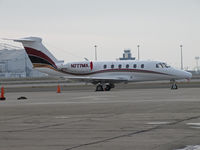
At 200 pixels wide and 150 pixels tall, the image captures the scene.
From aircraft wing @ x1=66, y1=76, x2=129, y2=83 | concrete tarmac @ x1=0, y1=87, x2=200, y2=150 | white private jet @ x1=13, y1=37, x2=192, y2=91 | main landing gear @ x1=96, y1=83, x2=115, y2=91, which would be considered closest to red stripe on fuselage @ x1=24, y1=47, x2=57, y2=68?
white private jet @ x1=13, y1=37, x2=192, y2=91

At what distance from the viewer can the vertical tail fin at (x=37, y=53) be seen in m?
50.4

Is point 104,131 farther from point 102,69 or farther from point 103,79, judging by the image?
point 102,69

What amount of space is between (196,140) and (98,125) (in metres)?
4.60

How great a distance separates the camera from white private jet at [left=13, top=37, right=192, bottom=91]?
4841 centimetres

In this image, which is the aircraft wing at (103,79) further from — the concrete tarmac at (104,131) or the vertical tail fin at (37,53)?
the concrete tarmac at (104,131)

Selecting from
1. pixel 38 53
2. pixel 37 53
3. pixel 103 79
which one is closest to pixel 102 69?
pixel 103 79

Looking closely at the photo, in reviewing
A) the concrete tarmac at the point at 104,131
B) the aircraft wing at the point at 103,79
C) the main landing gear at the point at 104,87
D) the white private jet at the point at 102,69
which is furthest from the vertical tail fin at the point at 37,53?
the concrete tarmac at the point at 104,131

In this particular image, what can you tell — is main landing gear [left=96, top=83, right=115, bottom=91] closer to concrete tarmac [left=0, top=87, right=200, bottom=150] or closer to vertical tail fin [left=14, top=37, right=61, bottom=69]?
vertical tail fin [left=14, top=37, right=61, bottom=69]

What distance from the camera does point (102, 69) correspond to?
4988 centimetres

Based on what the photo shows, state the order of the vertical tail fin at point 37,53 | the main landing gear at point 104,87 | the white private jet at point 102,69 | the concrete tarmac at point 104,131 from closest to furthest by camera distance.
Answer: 1. the concrete tarmac at point 104,131
2. the main landing gear at point 104,87
3. the white private jet at point 102,69
4. the vertical tail fin at point 37,53

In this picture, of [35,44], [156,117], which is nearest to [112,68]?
Answer: [35,44]

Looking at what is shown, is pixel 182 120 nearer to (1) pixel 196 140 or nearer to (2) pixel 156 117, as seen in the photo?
(2) pixel 156 117

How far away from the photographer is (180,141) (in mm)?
11812

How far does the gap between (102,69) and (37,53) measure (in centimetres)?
661
